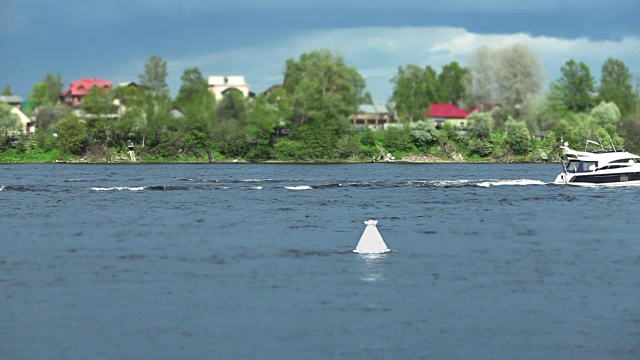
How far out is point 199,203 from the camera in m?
62.6

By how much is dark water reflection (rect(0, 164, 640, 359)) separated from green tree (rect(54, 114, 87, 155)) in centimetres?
7960

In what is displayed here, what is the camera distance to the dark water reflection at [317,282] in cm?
2228

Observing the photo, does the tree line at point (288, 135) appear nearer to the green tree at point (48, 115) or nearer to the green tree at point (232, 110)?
the green tree at point (232, 110)

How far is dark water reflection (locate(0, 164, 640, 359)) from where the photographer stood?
22.3 m

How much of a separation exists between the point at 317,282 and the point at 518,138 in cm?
11340

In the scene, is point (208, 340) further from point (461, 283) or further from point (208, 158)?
point (208, 158)

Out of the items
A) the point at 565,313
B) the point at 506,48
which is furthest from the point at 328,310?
the point at 506,48

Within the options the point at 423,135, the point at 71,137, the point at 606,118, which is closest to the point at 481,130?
the point at 423,135

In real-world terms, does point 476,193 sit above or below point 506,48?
below

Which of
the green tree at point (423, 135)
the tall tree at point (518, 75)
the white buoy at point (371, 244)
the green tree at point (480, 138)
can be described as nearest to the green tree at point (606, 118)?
the tall tree at point (518, 75)

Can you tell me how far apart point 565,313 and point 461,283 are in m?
5.12

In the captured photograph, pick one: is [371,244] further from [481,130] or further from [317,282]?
[481,130]

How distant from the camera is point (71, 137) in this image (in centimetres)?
13900

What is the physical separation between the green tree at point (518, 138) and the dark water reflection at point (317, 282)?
7957 cm
